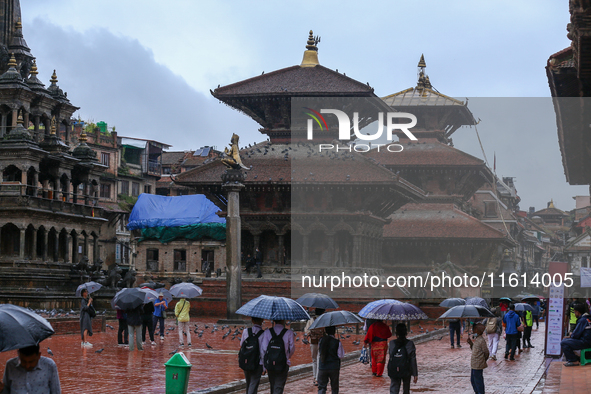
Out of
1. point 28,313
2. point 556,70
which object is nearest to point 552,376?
point 556,70

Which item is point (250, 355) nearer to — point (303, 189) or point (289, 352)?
point (289, 352)

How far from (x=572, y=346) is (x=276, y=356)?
896cm

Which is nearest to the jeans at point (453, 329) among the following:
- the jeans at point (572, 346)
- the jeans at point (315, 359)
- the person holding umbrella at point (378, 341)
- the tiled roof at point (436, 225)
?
the jeans at point (572, 346)

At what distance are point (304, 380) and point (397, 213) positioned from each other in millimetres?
37058

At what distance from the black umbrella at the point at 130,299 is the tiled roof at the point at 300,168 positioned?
19.2m

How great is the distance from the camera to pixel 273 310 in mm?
12891

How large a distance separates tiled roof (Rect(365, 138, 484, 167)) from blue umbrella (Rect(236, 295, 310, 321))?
39674 millimetres

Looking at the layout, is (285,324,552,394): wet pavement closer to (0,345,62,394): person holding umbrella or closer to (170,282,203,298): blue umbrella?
(170,282,203,298): blue umbrella

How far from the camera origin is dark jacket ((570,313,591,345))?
18.1 metres

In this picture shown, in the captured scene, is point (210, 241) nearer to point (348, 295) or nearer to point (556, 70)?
point (348, 295)

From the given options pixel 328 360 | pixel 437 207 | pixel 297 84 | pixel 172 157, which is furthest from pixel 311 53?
pixel 172 157

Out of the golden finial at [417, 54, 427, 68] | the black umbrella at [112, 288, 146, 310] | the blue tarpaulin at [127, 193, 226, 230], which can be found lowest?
the black umbrella at [112, 288, 146, 310]

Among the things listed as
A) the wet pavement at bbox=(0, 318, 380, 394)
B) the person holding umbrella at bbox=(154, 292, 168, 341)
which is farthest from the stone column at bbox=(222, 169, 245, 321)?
the person holding umbrella at bbox=(154, 292, 168, 341)

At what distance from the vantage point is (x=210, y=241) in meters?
71.9
